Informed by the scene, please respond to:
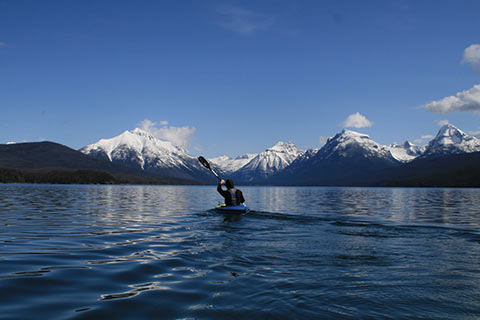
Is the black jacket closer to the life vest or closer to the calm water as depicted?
the life vest

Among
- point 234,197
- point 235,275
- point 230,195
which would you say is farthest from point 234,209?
point 235,275

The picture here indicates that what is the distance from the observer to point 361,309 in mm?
8656

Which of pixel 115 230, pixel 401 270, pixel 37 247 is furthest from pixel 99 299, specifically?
pixel 115 230

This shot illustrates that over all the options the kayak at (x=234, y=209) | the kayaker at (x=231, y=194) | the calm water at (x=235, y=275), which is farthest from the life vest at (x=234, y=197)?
the calm water at (x=235, y=275)

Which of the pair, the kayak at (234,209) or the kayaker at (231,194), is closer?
the kayaker at (231,194)

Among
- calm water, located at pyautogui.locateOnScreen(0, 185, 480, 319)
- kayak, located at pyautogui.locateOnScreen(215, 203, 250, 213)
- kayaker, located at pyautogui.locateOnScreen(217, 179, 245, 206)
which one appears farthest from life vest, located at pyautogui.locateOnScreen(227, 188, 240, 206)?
calm water, located at pyautogui.locateOnScreen(0, 185, 480, 319)

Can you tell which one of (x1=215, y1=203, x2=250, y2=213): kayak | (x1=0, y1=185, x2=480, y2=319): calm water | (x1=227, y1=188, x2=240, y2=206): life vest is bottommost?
(x1=0, y1=185, x2=480, y2=319): calm water

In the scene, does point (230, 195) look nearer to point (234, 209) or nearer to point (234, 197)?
point (234, 197)

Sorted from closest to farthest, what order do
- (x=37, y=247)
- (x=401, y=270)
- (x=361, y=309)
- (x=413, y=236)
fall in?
1. (x=361, y=309)
2. (x=401, y=270)
3. (x=37, y=247)
4. (x=413, y=236)

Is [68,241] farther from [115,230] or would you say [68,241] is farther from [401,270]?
[401,270]

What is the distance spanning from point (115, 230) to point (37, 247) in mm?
6742

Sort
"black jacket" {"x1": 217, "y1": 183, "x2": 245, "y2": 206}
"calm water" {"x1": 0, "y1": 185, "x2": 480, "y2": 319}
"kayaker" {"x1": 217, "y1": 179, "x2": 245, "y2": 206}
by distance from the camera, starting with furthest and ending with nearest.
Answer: "black jacket" {"x1": 217, "y1": 183, "x2": 245, "y2": 206}, "kayaker" {"x1": 217, "y1": 179, "x2": 245, "y2": 206}, "calm water" {"x1": 0, "y1": 185, "x2": 480, "y2": 319}

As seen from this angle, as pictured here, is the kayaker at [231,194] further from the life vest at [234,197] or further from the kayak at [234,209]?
the kayak at [234,209]

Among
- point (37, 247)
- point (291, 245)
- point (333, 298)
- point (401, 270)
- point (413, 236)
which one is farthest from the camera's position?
point (413, 236)
